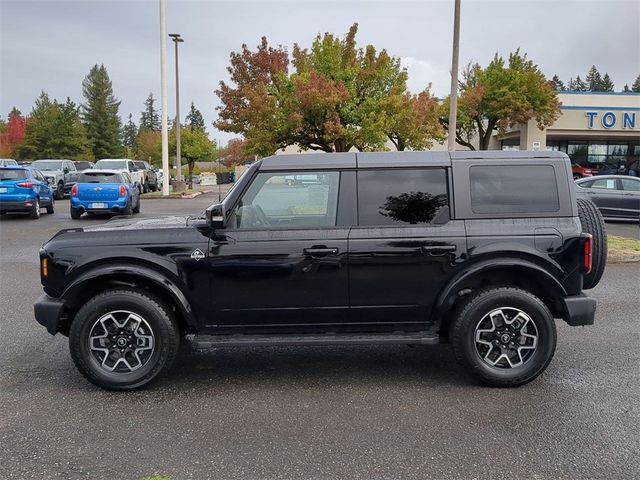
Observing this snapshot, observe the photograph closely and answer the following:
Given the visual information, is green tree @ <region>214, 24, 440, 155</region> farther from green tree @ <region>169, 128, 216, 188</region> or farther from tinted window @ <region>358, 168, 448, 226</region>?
green tree @ <region>169, 128, 216, 188</region>

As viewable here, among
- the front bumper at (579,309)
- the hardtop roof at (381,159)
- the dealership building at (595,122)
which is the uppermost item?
the dealership building at (595,122)

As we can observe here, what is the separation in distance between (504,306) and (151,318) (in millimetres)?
2816

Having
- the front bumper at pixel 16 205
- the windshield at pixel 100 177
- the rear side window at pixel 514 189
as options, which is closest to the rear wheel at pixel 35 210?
the front bumper at pixel 16 205

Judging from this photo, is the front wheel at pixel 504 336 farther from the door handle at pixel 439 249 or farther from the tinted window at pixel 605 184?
the tinted window at pixel 605 184

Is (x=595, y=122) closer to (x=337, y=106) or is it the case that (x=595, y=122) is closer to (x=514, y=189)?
(x=337, y=106)

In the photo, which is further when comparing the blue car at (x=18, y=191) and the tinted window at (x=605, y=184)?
the blue car at (x=18, y=191)

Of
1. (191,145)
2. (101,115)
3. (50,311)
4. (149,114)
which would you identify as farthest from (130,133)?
(50,311)

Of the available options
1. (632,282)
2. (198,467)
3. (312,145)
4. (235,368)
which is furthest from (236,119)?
(198,467)

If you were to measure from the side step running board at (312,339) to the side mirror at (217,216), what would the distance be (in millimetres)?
Result: 910

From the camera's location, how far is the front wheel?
450 centimetres

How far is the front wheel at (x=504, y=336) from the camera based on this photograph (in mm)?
4496

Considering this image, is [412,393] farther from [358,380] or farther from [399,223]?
[399,223]

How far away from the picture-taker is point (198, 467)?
131 inches

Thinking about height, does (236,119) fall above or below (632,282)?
above
